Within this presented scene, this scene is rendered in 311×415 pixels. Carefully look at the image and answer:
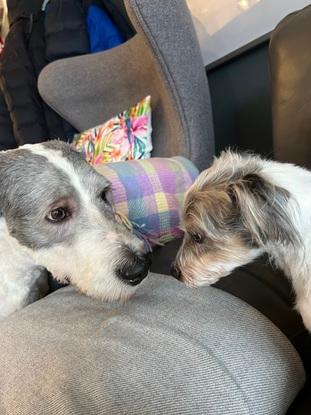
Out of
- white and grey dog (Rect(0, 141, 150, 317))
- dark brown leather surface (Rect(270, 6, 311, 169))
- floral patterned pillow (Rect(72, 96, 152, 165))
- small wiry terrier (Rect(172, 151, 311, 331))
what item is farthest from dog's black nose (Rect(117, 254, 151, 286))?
floral patterned pillow (Rect(72, 96, 152, 165))

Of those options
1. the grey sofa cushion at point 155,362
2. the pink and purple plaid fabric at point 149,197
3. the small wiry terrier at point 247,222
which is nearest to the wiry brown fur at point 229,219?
the small wiry terrier at point 247,222

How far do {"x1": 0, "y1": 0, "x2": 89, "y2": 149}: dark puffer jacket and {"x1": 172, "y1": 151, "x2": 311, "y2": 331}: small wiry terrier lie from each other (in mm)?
1574

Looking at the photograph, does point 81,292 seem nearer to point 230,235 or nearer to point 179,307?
point 179,307

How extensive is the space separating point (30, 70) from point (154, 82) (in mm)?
1030

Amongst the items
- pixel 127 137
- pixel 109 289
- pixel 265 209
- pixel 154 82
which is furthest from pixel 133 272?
pixel 154 82

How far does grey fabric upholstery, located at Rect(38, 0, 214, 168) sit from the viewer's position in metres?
1.59

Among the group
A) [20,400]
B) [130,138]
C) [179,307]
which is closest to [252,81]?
[130,138]

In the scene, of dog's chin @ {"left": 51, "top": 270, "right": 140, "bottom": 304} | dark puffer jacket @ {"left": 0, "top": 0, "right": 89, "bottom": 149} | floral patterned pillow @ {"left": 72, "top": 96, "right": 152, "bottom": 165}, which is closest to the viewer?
dog's chin @ {"left": 51, "top": 270, "right": 140, "bottom": 304}

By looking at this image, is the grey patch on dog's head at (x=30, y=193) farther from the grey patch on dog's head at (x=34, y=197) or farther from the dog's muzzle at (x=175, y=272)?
the dog's muzzle at (x=175, y=272)

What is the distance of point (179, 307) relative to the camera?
100cm

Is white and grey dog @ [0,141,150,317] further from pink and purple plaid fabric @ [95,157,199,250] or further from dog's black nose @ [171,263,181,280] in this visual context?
pink and purple plaid fabric @ [95,157,199,250]

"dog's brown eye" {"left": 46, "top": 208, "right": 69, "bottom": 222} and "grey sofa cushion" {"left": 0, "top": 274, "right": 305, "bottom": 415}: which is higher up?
"dog's brown eye" {"left": 46, "top": 208, "right": 69, "bottom": 222}

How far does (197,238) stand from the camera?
1150mm

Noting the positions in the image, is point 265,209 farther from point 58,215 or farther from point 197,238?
point 58,215
